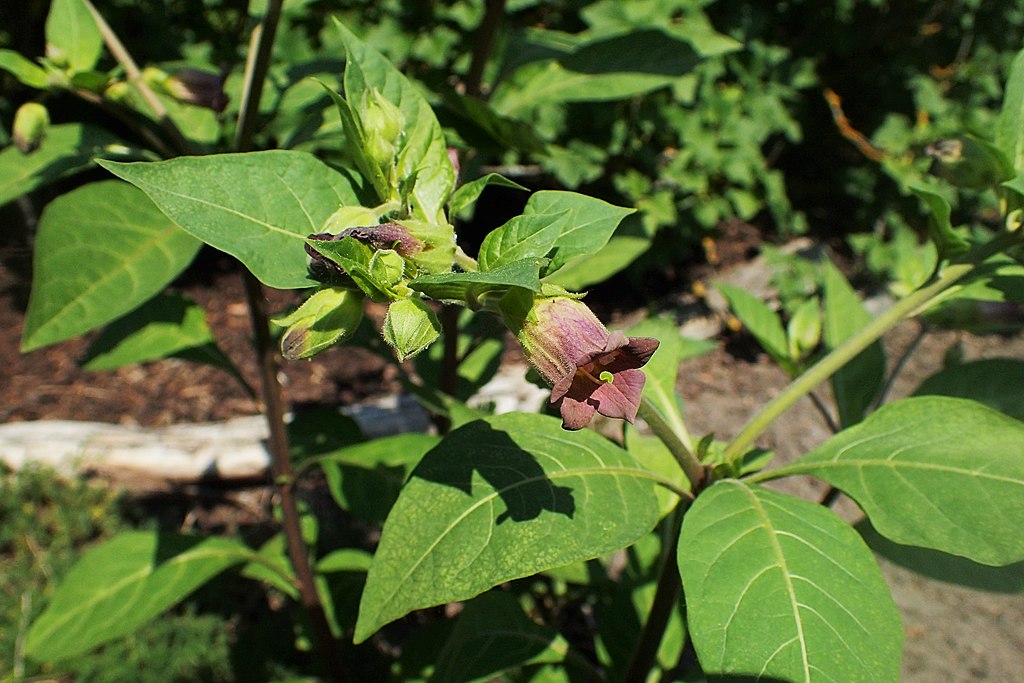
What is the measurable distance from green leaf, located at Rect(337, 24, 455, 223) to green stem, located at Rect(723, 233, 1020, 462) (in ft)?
1.54

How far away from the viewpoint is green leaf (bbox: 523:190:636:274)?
0.79 m

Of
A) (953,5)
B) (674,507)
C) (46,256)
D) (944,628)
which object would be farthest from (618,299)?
(46,256)

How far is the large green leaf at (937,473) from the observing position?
2.69ft

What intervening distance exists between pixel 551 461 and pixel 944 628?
226 centimetres

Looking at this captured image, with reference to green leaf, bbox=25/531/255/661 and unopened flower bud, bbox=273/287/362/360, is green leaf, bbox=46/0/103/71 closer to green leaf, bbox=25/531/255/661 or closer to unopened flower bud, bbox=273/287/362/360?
unopened flower bud, bbox=273/287/362/360

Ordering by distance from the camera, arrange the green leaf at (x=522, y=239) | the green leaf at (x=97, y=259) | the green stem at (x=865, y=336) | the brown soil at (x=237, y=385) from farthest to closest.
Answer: the brown soil at (x=237, y=385) < the green leaf at (x=97, y=259) < the green stem at (x=865, y=336) < the green leaf at (x=522, y=239)

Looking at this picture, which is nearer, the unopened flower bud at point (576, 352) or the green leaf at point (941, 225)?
the unopened flower bud at point (576, 352)

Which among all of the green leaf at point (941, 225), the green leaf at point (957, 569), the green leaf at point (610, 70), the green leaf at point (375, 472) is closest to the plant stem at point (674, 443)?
the green leaf at point (957, 569)

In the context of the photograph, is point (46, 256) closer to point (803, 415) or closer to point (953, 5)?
point (803, 415)

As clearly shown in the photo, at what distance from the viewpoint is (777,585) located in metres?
0.80

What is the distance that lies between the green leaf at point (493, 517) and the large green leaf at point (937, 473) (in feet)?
0.77

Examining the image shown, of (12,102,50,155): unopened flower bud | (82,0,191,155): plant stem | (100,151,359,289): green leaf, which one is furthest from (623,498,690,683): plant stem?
(12,102,50,155): unopened flower bud

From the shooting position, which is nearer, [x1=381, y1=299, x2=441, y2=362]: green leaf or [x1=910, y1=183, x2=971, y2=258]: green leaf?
[x1=381, y1=299, x2=441, y2=362]: green leaf

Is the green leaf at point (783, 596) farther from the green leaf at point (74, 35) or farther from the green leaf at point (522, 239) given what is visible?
the green leaf at point (74, 35)
